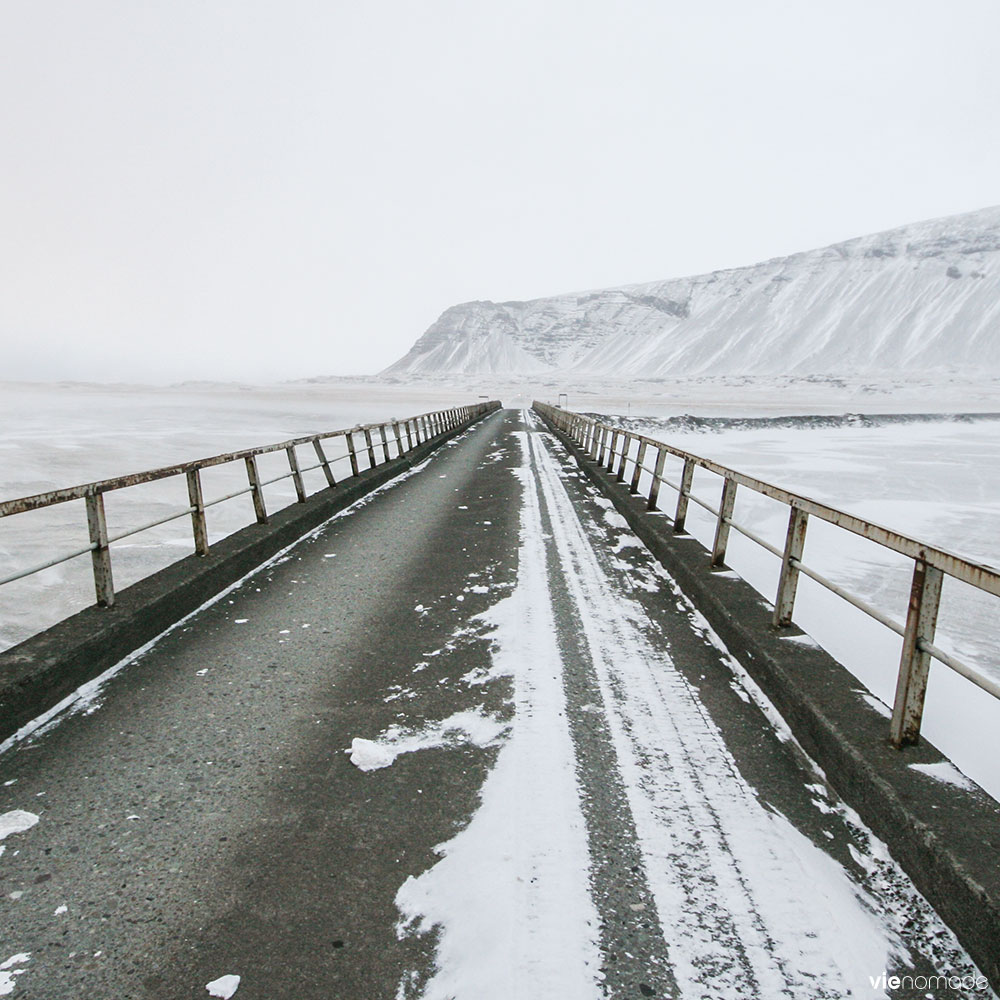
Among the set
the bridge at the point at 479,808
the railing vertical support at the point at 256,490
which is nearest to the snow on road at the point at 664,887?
the bridge at the point at 479,808

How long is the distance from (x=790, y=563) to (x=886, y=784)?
1.82 metres

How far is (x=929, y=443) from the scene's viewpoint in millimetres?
33688

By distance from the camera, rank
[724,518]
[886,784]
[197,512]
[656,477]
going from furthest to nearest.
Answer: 1. [656,477]
2. [197,512]
3. [724,518]
4. [886,784]

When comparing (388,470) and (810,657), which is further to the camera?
(388,470)

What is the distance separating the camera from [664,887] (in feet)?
8.46

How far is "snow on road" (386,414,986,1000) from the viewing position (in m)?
2.22

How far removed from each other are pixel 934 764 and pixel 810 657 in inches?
49.2

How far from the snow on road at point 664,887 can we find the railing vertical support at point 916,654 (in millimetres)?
511

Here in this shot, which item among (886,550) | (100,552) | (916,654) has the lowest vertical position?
(886,550)

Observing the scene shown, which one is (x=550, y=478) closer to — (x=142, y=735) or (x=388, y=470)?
(x=388, y=470)

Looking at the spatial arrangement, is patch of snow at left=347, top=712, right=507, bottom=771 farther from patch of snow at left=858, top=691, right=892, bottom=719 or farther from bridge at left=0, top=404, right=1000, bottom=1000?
patch of snow at left=858, top=691, right=892, bottom=719

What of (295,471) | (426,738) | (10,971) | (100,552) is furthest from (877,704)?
(295,471)

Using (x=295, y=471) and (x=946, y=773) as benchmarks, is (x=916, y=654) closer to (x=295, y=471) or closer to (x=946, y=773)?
(x=946, y=773)

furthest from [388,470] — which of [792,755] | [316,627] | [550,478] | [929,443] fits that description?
[929,443]
